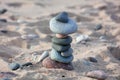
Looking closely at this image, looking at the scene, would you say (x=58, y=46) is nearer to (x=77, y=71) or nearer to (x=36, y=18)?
(x=77, y=71)

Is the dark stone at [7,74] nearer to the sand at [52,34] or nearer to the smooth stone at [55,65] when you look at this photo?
the sand at [52,34]

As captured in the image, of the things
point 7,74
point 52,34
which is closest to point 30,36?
point 52,34

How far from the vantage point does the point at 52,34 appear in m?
4.96

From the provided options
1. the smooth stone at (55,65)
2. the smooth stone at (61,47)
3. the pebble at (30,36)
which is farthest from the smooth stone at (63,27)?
the pebble at (30,36)

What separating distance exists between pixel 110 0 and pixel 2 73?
461 centimetres

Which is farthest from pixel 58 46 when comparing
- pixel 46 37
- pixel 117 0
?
pixel 117 0

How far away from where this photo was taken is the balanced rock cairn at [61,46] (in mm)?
3413

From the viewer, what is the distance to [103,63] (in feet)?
12.5

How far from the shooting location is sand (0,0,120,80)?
11.2ft

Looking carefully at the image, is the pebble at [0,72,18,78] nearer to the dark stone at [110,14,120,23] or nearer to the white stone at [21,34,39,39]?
the white stone at [21,34,39,39]

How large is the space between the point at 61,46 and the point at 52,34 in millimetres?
1514

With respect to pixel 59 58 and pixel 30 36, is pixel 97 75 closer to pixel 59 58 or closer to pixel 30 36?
pixel 59 58

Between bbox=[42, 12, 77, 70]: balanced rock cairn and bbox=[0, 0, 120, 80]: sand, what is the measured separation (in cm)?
9

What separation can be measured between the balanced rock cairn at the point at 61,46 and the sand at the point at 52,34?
9cm
